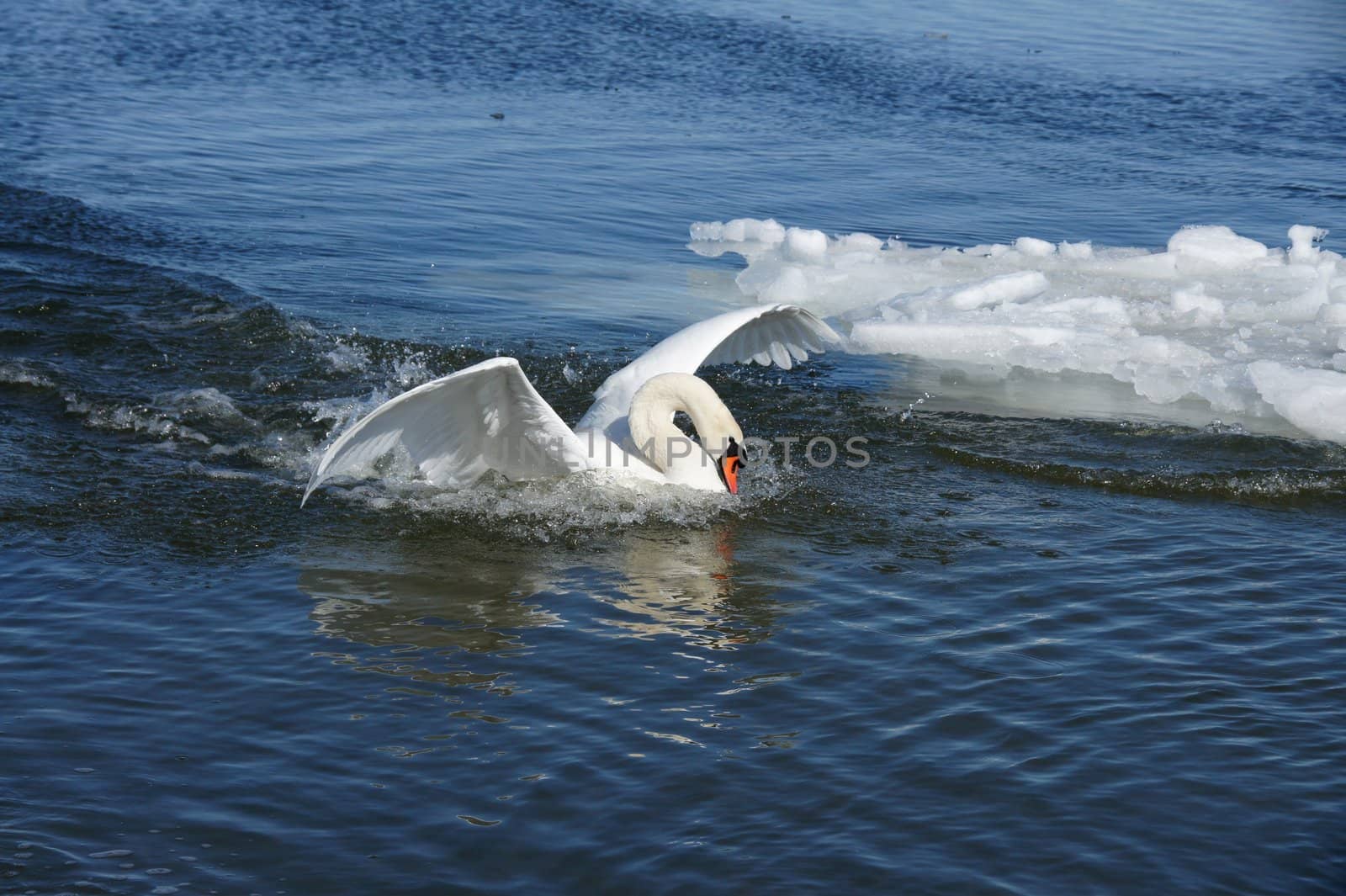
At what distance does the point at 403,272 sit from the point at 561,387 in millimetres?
3150

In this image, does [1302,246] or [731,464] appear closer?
[731,464]

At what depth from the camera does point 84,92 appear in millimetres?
18766

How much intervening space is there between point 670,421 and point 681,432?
93 mm

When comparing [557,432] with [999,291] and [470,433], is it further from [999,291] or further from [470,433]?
[999,291]

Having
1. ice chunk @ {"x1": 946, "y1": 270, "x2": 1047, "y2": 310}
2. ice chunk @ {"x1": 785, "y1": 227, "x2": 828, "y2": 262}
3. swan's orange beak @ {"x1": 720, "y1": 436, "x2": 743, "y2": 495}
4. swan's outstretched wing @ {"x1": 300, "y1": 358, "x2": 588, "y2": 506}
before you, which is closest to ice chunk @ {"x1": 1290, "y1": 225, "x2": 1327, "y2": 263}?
ice chunk @ {"x1": 946, "y1": 270, "x2": 1047, "y2": 310}

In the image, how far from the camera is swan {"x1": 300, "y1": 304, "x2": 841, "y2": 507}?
764cm

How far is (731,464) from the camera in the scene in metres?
7.99

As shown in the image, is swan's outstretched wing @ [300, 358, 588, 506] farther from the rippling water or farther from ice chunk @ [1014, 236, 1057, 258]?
ice chunk @ [1014, 236, 1057, 258]

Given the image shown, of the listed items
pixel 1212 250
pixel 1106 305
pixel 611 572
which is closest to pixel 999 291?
pixel 1106 305

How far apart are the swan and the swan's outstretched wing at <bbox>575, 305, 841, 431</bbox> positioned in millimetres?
11

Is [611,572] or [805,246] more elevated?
[805,246]

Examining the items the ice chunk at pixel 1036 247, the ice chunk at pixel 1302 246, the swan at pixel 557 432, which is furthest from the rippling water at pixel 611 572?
the ice chunk at pixel 1036 247

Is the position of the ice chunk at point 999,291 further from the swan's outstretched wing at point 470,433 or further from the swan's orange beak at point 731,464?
the swan's outstretched wing at point 470,433

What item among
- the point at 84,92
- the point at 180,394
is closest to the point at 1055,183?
the point at 180,394
